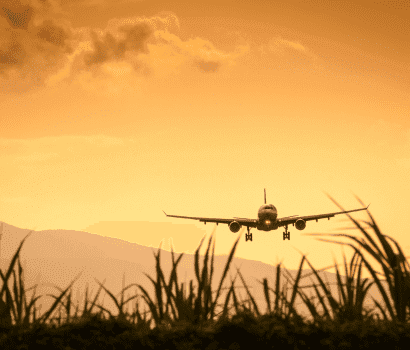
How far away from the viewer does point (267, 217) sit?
54.0m

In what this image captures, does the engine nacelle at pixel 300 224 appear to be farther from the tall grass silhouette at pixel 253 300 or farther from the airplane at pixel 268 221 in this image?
the tall grass silhouette at pixel 253 300

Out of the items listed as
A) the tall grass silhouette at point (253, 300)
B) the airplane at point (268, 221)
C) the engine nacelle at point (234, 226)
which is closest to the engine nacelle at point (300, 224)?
the airplane at point (268, 221)

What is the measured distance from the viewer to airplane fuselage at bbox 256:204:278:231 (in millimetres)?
54062

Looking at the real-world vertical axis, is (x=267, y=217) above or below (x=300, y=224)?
above

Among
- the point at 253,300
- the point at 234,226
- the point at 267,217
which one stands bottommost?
the point at 253,300

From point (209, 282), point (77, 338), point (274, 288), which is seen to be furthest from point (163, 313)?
point (77, 338)

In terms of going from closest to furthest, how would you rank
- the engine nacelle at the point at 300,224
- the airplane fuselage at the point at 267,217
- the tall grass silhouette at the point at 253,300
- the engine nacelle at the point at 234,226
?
1. the tall grass silhouette at the point at 253,300
2. the engine nacelle at the point at 234,226
3. the airplane fuselage at the point at 267,217
4. the engine nacelle at the point at 300,224

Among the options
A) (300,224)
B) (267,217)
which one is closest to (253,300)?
(267,217)

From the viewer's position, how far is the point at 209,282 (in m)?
5.45

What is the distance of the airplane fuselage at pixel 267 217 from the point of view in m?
54.1

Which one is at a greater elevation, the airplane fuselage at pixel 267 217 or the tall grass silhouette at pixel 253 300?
the airplane fuselage at pixel 267 217

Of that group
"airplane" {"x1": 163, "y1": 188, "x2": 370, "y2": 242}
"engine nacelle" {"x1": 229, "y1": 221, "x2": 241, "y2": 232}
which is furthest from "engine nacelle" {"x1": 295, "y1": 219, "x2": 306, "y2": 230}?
"engine nacelle" {"x1": 229, "y1": 221, "x2": 241, "y2": 232}

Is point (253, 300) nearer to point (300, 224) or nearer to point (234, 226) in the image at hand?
point (234, 226)

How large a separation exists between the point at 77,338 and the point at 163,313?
6.30 ft
